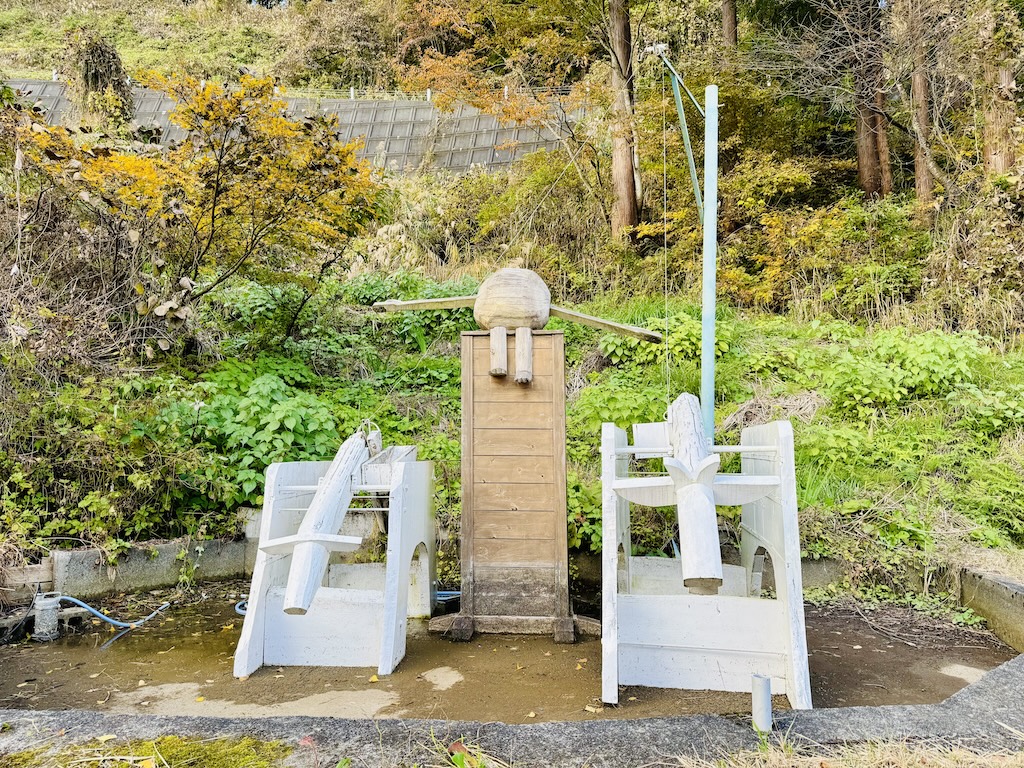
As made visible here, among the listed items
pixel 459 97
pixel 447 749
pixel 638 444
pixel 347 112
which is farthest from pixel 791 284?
pixel 347 112

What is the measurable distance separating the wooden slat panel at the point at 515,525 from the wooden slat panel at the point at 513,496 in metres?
0.03

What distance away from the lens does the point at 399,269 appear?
27.4ft

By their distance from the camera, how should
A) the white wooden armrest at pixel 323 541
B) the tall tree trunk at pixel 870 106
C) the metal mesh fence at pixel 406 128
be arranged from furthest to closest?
the metal mesh fence at pixel 406 128 < the tall tree trunk at pixel 870 106 < the white wooden armrest at pixel 323 541

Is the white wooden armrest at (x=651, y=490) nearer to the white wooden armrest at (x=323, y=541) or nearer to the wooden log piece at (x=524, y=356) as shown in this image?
the white wooden armrest at (x=323, y=541)

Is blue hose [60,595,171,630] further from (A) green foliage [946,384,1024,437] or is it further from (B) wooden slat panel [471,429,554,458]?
(A) green foliage [946,384,1024,437]

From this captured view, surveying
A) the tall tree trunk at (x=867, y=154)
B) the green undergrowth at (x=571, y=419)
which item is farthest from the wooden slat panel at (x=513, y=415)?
the tall tree trunk at (x=867, y=154)

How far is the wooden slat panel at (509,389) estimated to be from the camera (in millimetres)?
3578

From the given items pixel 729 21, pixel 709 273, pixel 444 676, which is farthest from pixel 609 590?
pixel 729 21

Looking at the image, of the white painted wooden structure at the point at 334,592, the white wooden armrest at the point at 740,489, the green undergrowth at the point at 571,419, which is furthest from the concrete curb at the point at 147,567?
the white wooden armrest at the point at 740,489

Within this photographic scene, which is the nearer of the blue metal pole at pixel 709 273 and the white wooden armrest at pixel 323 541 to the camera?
the white wooden armrest at pixel 323 541

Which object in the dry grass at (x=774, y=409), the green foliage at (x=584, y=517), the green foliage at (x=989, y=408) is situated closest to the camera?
the green foliage at (x=584, y=517)

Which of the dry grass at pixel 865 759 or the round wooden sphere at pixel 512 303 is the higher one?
the round wooden sphere at pixel 512 303

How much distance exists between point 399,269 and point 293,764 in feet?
24.1

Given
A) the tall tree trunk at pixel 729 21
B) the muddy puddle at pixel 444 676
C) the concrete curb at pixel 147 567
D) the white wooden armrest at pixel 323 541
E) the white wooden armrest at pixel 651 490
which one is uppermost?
the tall tree trunk at pixel 729 21
